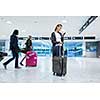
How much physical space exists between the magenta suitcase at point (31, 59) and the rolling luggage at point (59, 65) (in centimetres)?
76

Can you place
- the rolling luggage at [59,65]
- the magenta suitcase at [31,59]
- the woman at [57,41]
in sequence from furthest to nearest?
the magenta suitcase at [31,59] < the rolling luggage at [59,65] < the woman at [57,41]

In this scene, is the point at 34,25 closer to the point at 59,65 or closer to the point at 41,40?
the point at 41,40

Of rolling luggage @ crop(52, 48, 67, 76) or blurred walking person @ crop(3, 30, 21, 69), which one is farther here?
blurred walking person @ crop(3, 30, 21, 69)

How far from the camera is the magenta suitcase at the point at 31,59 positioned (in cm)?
730

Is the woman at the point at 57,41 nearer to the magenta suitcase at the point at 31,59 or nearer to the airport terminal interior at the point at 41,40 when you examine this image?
the airport terminal interior at the point at 41,40

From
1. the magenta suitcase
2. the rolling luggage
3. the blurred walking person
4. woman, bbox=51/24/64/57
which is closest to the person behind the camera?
woman, bbox=51/24/64/57

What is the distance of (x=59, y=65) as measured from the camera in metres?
6.64

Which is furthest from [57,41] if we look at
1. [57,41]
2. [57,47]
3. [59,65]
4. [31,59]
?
[31,59]

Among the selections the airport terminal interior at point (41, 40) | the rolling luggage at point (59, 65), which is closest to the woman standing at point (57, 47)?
the rolling luggage at point (59, 65)

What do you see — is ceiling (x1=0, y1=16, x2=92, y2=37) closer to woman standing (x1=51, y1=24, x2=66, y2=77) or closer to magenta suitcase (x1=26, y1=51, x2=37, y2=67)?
woman standing (x1=51, y1=24, x2=66, y2=77)

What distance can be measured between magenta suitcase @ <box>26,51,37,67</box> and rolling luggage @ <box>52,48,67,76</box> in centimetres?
76

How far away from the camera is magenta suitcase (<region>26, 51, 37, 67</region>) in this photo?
7.30 m

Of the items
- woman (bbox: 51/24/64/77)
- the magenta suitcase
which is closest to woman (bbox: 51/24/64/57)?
woman (bbox: 51/24/64/77)
